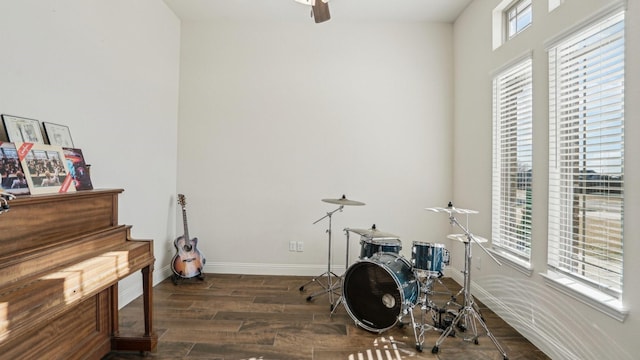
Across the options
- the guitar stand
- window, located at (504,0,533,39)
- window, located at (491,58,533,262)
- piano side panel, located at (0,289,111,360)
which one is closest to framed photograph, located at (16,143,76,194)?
piano side panel, located at (0,289,111,360)

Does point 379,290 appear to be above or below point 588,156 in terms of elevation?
below

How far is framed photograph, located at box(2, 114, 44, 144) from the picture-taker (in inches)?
69.4

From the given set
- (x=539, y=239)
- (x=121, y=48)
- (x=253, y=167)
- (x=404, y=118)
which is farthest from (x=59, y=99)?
(x=539, y=239)

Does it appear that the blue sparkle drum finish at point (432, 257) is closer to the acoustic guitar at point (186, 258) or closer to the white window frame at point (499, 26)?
the white window frame at point (499, 26)

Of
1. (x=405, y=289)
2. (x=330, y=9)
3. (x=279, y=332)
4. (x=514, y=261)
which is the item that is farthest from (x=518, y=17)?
(x=279, y=332)

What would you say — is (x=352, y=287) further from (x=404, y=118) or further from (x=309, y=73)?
(x=309, y=73)

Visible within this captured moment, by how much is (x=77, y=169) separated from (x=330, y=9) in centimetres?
296

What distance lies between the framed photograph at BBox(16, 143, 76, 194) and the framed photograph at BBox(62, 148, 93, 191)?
5 cm

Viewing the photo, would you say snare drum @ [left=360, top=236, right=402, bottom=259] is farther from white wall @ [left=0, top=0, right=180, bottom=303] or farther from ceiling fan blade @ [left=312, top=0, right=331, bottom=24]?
white wall @ [left=0, top=0, right=180, bottom=303]

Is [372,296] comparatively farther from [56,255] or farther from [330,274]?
[56,255]

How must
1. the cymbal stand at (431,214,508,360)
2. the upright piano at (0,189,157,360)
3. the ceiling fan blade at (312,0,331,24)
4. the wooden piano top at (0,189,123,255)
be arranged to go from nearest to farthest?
the upright piano at (0,189,157,360) < the wooden piano top at (0,189,123,255) < the ceiling fan blade at (312,0,331,24) < the cymbal stand at (431,214,508,360)

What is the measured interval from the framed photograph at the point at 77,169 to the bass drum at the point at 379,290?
199cm

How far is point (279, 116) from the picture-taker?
401cm

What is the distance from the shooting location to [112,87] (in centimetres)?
284
